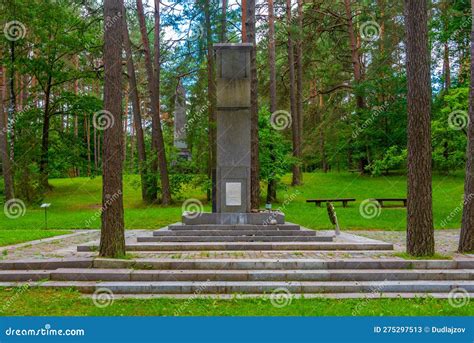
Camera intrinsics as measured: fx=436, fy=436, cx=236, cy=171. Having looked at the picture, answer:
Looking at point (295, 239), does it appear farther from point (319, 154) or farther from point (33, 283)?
point (319, 154)

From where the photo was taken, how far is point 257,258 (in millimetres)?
8891

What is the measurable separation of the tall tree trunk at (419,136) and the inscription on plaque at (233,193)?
546cm

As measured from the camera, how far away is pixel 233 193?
43.2 feet

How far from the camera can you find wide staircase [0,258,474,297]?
287 inches
